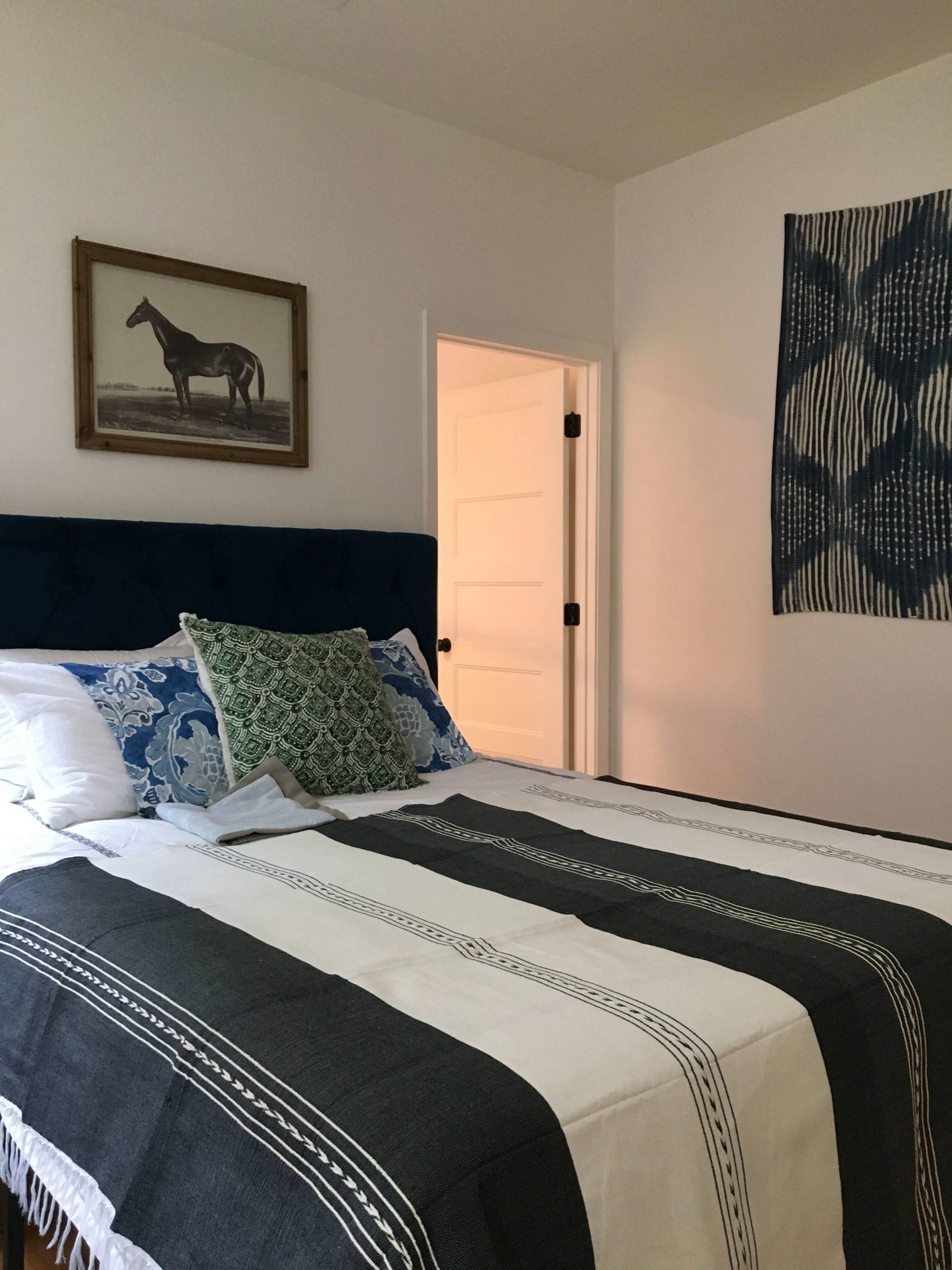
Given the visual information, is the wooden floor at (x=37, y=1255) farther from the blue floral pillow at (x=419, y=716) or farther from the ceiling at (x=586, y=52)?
the ceiling at (x=586, y=52)

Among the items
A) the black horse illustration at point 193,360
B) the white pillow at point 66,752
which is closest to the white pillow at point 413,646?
the black horse illustration at point 193,360

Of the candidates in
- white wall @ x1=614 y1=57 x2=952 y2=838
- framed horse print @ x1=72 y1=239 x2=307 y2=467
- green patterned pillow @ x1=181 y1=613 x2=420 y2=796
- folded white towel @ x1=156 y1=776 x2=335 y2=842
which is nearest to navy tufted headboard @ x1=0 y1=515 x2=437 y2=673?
framed horse print @ x1=72 y1=239 x2=307 y2=467

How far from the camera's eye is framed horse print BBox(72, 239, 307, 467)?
285cm

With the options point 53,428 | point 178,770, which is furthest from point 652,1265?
point 53,428

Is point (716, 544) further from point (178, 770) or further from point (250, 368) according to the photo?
point (178, 770)

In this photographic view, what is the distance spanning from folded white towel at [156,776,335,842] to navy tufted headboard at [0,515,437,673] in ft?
2.37

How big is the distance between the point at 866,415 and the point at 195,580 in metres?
2.14

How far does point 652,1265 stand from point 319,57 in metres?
3.19

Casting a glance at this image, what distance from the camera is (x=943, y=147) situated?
10.3 ft

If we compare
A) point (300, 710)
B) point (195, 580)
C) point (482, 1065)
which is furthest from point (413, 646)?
point (482, 1065)

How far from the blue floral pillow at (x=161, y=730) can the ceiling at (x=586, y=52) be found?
1.84 m

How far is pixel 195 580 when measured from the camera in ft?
9.60

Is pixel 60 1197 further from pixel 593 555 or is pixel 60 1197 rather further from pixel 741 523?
pixel 593 555

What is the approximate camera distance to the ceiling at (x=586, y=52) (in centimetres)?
285
